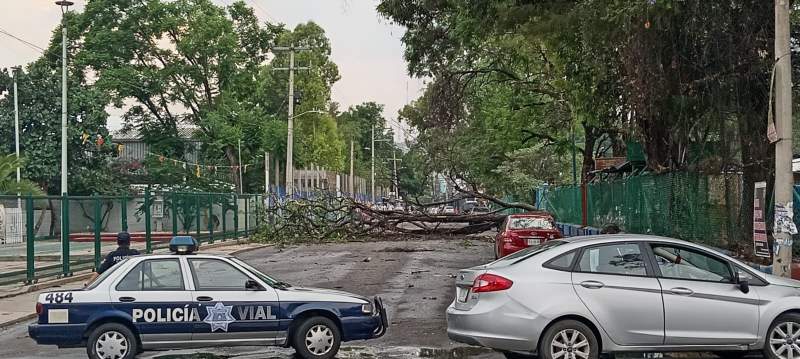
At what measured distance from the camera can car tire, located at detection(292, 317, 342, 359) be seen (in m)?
9.88

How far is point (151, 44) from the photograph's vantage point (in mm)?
59844

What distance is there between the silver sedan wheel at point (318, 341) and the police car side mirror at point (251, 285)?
2.62 ft

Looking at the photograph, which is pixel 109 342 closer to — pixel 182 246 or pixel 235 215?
pixel 182 246

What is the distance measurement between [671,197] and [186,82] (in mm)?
49144

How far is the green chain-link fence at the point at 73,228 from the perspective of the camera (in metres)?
17.6

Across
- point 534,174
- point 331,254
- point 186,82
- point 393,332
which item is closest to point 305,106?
point 186,82

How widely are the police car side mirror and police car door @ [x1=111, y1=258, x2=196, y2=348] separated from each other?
663mm

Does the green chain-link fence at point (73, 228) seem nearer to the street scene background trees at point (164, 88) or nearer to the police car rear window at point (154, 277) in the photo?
the police car rear window at point (154, 277)

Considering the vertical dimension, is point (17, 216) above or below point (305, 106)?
below

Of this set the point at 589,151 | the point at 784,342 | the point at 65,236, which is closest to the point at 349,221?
the point at 589,151

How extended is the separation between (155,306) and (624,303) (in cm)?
527

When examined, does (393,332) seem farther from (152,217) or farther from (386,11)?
(152,217)

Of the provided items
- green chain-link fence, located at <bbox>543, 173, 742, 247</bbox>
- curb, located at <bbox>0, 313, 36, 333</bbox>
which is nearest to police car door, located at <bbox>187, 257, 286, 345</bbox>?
curb, located at <bbox>0, 313, 36, 333</bbox>

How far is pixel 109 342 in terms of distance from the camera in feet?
31.2
